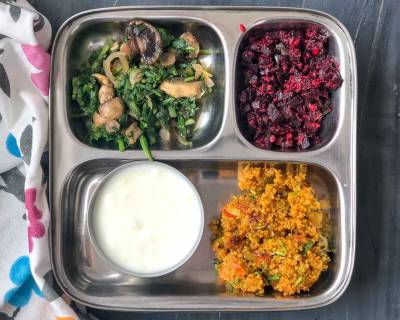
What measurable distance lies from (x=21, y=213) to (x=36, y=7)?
3.66 ft

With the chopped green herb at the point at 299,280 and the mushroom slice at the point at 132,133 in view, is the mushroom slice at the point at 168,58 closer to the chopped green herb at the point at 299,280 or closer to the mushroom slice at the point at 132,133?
the mushroom slice at the point at 132,133

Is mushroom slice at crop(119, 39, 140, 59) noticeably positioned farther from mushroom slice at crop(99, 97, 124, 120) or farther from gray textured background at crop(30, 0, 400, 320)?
gray textured background at crop(30, 0, 400, 320)

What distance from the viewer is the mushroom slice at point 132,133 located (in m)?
2.66

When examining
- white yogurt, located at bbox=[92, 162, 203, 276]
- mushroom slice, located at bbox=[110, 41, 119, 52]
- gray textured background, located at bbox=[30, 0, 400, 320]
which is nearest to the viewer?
white yogurt, located at bbox=[92, 162, 203, 276]

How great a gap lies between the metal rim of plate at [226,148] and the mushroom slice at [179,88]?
0.17 metres

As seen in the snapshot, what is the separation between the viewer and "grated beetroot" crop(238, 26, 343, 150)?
8.74ft

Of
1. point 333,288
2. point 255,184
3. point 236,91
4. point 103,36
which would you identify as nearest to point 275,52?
point 236,91

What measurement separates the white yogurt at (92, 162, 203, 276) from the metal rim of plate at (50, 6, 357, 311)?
122mm

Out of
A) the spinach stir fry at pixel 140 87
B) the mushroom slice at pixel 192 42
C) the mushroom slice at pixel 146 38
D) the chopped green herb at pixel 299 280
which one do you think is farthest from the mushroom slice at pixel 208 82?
the chopped green herb at pixel 299 280

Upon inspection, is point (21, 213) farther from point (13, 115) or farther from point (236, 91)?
point (236, 91)

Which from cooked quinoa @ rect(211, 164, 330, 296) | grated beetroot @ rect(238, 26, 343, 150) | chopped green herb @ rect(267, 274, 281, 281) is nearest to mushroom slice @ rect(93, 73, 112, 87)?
grated beetroot @ rect(238, 26, 343, 150)

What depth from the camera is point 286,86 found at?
2.69 m

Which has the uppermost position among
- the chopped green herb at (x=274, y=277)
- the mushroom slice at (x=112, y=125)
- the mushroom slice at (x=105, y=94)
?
the mushroom slice at (x=105, y=94)

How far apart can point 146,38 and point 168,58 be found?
18cm
